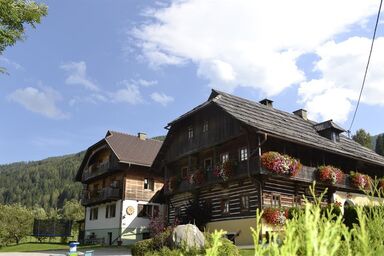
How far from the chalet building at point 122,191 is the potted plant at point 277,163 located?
16627mm

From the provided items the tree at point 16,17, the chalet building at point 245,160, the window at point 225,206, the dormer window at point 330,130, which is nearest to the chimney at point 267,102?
the chalet building at point 245,160

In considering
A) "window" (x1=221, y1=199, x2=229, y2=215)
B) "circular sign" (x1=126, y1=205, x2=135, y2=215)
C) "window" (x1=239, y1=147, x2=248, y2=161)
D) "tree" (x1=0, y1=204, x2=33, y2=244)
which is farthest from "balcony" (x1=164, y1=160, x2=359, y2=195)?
"tree" (x1=0, y1=204, x2=33, y2=244)

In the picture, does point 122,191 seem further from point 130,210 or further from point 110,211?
point 110,211

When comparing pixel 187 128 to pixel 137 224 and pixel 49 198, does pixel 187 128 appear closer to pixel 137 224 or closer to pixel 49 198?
pixel 137 224

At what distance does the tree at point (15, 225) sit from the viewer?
48.9 meters

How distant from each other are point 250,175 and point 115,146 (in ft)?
61.5

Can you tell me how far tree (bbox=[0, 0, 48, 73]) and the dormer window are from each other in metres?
23.1

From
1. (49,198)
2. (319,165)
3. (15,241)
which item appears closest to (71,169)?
(49,198)

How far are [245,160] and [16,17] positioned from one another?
15.3 m

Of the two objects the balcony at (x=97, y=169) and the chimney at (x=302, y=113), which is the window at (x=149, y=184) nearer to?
the balcony at (x=97, y=169)

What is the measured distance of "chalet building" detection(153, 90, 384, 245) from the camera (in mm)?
23734

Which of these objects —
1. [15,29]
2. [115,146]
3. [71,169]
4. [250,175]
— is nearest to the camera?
[15,29]

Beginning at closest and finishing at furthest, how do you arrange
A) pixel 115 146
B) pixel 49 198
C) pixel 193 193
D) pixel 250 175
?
pixel 250 175 → pixel 193 193 → pixel 115 146 → pixel 49 198

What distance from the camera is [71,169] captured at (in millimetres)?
186250
